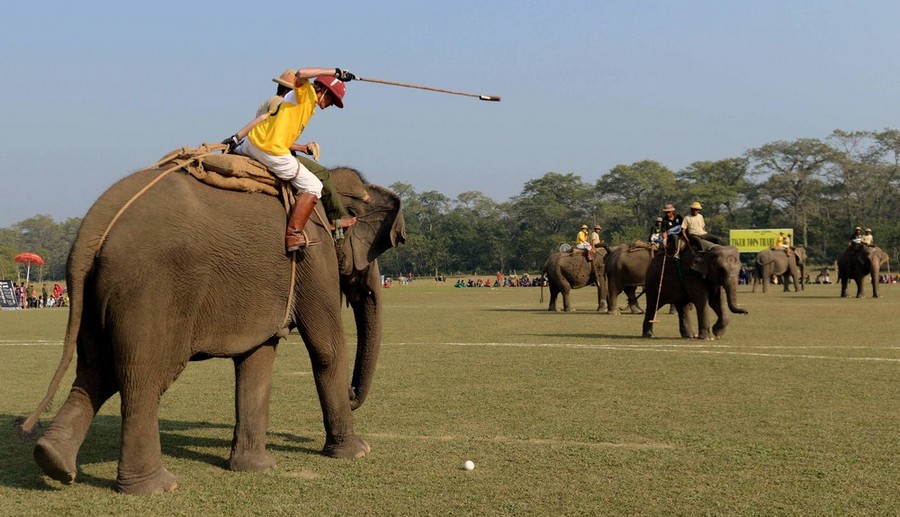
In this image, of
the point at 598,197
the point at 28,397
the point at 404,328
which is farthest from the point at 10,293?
the point at 598,197

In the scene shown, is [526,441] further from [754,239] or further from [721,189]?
[721,189]

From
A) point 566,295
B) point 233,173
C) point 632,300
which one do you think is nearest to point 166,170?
point 233,173

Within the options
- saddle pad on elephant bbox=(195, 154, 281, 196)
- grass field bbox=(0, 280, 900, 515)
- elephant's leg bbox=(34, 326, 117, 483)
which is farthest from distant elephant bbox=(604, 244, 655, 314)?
elephant's leg bbox=(34, 326, 117, 483)

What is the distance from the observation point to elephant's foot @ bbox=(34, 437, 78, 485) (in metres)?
6.45

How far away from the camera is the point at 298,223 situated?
25.0ft

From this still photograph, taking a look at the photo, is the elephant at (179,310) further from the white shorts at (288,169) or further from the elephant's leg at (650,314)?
the elephant's leg at (650,314)

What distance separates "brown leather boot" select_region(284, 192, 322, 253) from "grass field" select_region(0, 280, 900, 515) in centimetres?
169

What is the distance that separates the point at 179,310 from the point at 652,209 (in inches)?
4659

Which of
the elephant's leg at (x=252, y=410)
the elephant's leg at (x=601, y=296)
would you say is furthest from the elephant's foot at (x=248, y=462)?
the elephant's leg at (x=601, y=296)

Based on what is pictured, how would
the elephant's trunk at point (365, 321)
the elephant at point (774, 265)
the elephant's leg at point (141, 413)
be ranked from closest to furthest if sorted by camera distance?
1. the elephant's leg at point (141, 413)
2. the elephant's trunk at point (365, 321)
3. the elephant at point (774, 265)

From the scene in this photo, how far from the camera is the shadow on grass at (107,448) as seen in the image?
23.7 feet

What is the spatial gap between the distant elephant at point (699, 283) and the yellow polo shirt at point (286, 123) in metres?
12.5

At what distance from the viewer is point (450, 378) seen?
1327 centimetres

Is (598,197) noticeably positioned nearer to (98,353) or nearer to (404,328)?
(404,328)
